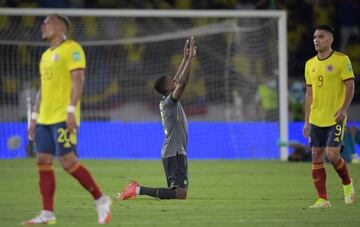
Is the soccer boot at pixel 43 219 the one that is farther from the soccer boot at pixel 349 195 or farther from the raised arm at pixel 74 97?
the soccer boot at pixel 349 195

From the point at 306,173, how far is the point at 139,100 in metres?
9.20

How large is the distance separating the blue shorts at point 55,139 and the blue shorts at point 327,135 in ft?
11.3

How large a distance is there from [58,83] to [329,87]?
3.70 meters

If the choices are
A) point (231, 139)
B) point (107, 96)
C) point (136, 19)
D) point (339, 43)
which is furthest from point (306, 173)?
point (339, 43)

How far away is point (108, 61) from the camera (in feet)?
83.3

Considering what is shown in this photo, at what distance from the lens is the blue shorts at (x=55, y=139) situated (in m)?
8.41

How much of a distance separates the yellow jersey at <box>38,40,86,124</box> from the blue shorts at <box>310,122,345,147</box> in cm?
344

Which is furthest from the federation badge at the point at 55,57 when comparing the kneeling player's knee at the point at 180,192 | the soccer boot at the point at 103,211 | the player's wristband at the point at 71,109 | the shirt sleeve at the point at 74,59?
the kneeling player's knee at the point at 180,192

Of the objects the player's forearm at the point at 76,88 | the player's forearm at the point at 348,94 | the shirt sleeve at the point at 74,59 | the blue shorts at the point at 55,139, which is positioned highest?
the shirt sleeve at the point at 74,59

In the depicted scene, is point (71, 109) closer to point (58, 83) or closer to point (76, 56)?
point (58, 83)

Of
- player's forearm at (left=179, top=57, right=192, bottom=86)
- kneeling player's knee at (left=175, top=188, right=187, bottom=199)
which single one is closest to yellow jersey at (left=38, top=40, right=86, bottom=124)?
player's forearm at (left=179, top=57, right=192, bottom=86)

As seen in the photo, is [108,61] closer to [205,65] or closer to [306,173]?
[205,65]

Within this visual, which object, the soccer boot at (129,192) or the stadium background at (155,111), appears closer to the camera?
the soccer boot at (129,192)

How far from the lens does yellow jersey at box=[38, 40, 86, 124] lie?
27.8 feet
